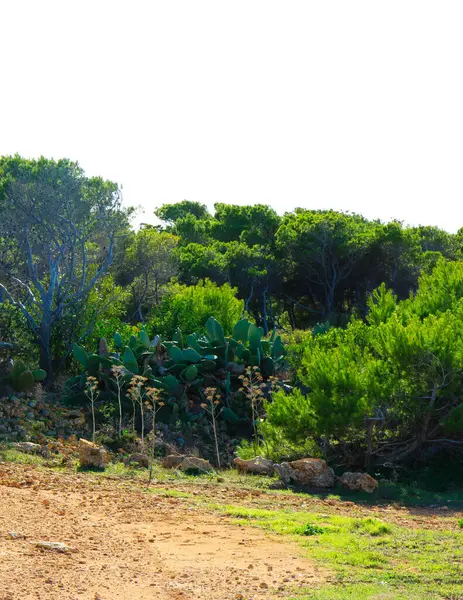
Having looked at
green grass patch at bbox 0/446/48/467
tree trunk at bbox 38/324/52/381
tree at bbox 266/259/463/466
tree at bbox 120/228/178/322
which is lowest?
green grass patch at bbox 0/446/48/467

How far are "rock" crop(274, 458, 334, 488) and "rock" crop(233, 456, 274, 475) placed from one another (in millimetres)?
515

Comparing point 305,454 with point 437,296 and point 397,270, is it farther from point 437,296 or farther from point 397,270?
point 397,270

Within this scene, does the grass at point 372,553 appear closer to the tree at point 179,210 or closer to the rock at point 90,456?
the rock at point 90,456

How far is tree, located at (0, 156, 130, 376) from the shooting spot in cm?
1856

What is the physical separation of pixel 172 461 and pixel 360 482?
288cm

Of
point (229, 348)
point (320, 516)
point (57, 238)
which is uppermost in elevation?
point (57, 238)

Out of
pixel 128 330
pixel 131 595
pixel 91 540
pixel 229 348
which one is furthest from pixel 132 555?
pixel 128 330

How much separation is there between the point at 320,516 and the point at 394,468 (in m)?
3.91

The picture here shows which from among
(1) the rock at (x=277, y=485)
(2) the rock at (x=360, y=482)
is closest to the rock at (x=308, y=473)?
(1) the rock at (x=277, y=485)

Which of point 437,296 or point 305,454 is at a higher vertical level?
point 437,296

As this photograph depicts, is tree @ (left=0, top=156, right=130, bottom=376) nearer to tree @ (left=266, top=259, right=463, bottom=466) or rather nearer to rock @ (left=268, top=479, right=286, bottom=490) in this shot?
tree @ (left=266, top=259, right=463, bottom=466)

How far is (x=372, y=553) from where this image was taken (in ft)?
24.0

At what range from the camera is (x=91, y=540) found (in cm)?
729

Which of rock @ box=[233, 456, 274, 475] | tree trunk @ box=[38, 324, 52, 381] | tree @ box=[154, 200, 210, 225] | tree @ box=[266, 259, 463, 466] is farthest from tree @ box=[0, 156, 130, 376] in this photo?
tree @ box=[154, 200, 210, 225]
